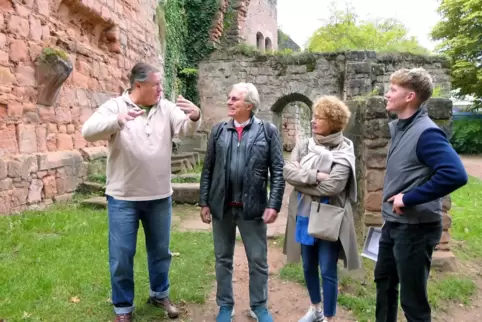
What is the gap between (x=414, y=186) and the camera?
244 cm

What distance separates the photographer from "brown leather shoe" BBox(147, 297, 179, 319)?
A: 10.3ft

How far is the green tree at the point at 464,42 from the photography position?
23016 mm

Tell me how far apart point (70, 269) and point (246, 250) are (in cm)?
176

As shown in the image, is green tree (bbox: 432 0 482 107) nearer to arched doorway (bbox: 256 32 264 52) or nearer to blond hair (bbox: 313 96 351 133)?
arched doorway (bbox: 256 32 264 52)

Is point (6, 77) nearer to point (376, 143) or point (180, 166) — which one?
point (376, 143)

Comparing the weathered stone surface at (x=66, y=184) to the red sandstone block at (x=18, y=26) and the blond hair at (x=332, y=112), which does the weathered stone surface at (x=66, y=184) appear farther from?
the blond hair at (x=332, y=112)

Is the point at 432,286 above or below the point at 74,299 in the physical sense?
below

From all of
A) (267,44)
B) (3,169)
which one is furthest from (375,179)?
(267,44)

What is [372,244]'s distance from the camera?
2992mm

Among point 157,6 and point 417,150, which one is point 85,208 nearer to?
point 417,150

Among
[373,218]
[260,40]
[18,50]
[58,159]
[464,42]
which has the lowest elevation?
[373,218]

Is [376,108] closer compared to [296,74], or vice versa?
[376,108]

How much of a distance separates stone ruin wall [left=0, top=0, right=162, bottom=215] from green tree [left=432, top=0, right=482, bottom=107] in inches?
808

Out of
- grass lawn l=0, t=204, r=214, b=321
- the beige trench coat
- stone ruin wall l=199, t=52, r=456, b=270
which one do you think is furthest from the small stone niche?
stone ruin wall l=199, t=52, r=456, b=270
